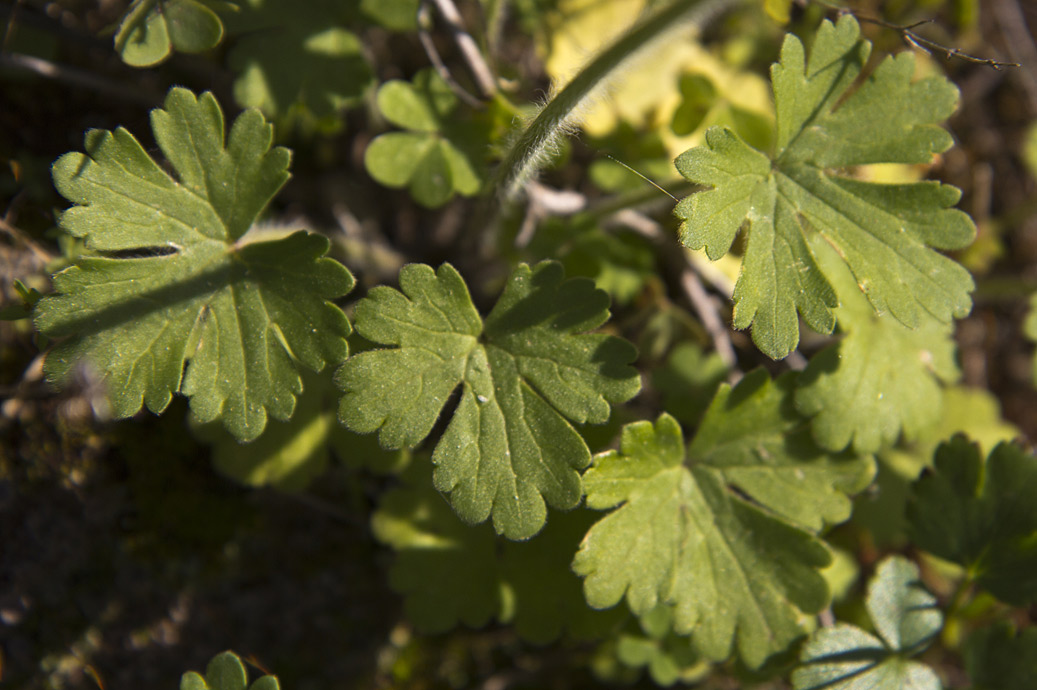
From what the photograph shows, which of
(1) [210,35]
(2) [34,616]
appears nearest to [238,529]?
(2) [34,616]

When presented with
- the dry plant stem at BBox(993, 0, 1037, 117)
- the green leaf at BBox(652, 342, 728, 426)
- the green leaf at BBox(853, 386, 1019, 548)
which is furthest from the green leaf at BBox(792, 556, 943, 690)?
the dry plant stem at BBox(993, 0, 1037, 117)

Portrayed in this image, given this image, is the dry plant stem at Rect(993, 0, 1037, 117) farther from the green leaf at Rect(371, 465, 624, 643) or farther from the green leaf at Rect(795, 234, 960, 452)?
the green leaf at Rect(371, 465, 624, 643)

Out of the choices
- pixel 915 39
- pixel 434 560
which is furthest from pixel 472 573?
pixel 915 39

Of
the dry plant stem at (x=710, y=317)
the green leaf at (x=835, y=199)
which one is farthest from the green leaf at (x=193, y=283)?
the dry plant stem at (x=710, y=317)

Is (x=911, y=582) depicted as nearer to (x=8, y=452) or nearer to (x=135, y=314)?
(x=135, y=314)

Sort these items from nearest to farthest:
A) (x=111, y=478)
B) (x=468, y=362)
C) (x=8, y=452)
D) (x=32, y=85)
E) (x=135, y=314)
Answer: (x=135, y=314)
(x=468, y=362)
(x=8, y=452)
(x=111, y=478)
(x=32, y=85)

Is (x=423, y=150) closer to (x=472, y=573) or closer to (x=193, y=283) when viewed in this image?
(x=193, y=283)
